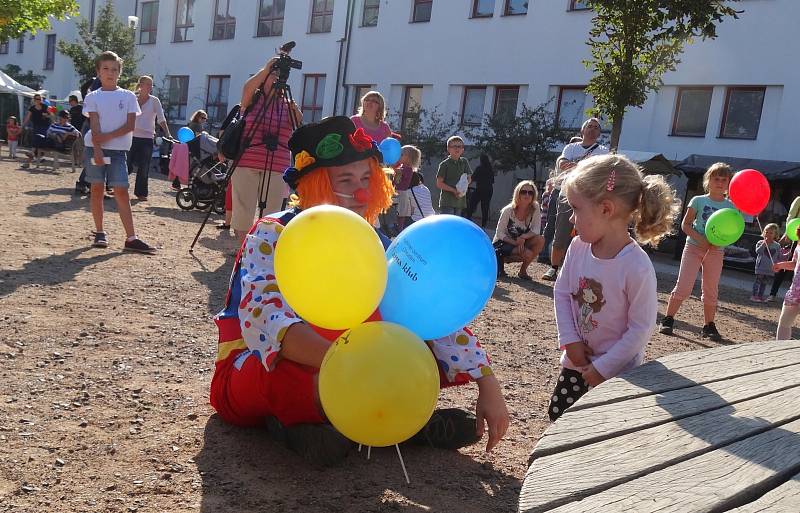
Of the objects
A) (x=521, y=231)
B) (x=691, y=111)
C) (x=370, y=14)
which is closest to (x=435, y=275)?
(x=521, y=231)

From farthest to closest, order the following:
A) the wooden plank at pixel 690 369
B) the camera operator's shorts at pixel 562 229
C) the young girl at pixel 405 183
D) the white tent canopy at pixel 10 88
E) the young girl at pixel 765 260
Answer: the white tent canopy at pixel 10 88
the young girl at pixel 765 260
the young girl at pixel 405 183
the camera operator's shorts at pixel 562 229
the wooden plank at pixel 690 369

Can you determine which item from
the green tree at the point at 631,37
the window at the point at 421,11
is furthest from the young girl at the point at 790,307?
the window at the point at 421,11

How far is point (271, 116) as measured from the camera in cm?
645

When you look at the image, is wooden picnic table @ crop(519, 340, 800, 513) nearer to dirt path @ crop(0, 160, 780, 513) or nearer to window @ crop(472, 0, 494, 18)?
dirt path @ crop(0, 160, 780, 513)

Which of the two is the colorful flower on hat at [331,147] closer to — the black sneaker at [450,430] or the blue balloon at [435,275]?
the blue balloon at [435,275]

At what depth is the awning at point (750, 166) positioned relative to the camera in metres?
13.9

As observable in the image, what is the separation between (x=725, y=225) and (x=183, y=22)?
2941 cm

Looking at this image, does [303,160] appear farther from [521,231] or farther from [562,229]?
[521,231]

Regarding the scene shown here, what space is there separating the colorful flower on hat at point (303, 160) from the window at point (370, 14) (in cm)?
2201

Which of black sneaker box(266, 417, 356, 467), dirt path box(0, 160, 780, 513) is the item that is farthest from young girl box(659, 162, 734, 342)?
black sneaker box(266, 417, 356, 467)

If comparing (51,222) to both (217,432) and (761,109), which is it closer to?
(217,432)

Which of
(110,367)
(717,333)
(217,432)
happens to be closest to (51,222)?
(110,367)

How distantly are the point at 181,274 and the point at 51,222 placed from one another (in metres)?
2.77

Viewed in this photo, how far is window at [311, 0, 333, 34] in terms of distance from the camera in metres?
25.5
